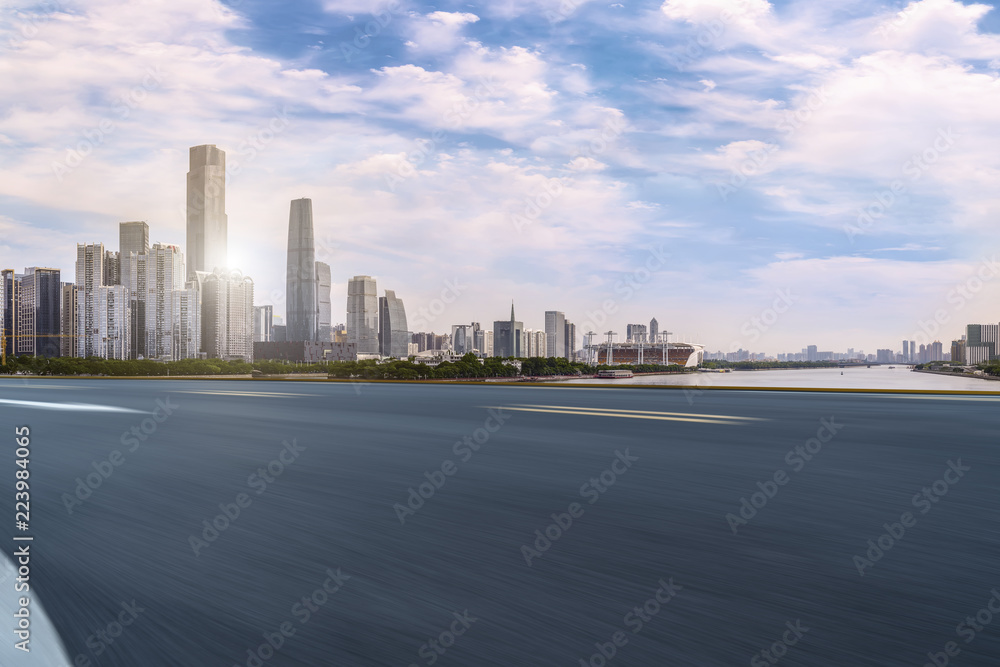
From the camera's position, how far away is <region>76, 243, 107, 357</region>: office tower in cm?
15800

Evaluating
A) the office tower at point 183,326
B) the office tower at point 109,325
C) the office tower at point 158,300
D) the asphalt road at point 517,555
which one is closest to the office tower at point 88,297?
the office tower at point 109,325

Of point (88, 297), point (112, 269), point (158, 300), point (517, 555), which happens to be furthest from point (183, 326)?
point (517, 555)

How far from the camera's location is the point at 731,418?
67.3 ft

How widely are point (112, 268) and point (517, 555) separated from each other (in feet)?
708

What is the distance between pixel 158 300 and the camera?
185 meters

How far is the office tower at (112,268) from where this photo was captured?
612 ft

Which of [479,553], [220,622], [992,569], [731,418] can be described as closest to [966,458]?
[992,569]

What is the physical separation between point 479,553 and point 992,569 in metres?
4.33

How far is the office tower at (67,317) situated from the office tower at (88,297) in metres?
1.41

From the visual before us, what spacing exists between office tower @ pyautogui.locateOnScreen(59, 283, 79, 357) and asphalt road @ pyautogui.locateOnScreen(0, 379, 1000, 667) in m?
176

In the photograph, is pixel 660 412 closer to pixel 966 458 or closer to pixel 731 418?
pixel 731 418

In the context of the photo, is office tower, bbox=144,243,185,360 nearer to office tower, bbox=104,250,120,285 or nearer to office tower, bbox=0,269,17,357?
office tower, bbox=104,250,120,285

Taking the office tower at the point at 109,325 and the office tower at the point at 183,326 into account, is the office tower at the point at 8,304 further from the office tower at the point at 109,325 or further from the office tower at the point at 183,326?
the office tower at the point at 183,326

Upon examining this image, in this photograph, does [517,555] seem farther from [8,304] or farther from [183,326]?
[183,326]
